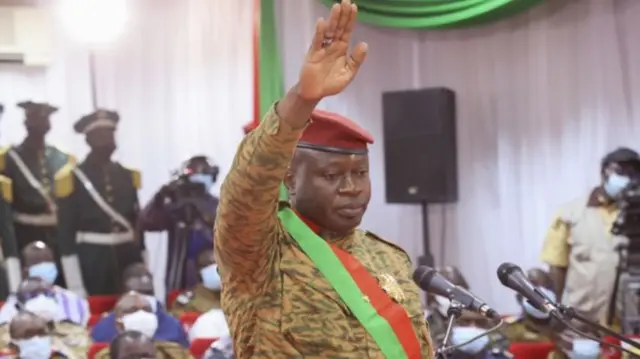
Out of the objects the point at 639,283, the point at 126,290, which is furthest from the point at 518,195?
the point at 126,290

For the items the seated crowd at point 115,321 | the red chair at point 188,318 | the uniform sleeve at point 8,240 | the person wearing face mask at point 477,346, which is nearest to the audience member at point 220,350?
the seated crowd at point 115,321

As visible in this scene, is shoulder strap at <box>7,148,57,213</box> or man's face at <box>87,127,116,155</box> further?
man's face at <box>87,127,116,155</box>

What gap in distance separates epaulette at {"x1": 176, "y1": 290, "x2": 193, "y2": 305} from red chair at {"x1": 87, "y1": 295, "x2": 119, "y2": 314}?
1.49 ft

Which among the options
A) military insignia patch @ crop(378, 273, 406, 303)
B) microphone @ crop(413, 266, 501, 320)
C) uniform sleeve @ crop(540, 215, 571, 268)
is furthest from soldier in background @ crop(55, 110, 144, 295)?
military insignia patch @ crop(378, 273, 406, 303)

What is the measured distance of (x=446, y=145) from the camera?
567 centimetres

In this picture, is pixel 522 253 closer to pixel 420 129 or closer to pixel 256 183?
pixel 420 129

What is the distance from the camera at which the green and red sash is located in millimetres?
1713

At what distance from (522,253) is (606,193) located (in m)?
1.08

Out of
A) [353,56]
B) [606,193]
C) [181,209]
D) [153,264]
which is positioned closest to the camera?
[353,56]

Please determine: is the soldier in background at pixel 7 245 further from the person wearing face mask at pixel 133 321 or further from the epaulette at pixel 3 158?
the person wearing face mask at pixel 133 321

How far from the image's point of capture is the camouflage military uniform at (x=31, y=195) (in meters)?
5.61

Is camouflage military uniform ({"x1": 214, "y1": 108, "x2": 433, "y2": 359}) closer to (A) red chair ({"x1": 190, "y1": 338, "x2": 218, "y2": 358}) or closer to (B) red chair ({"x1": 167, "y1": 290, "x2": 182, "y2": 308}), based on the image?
(A) red chair ({"x1": 190, "y1": 338, "x2": 218, "y2": 358})

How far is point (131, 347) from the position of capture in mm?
3879

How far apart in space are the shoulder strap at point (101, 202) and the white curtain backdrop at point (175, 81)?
0.37m
